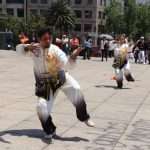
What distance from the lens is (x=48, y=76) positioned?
26.1ft

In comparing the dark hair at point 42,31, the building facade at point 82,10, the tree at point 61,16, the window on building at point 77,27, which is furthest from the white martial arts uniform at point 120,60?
the window on building at point 77,27

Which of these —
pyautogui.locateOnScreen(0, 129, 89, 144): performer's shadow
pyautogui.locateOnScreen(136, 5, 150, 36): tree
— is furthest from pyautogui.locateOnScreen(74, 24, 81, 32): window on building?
pyautogui.locateOnScreen(0, 129, 89, 144): performer's shadow

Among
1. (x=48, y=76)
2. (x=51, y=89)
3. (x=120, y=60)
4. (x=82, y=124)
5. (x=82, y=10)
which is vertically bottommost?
(x=82, y=124)

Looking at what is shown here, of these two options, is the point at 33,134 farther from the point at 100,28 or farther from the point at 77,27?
the point at 77,27

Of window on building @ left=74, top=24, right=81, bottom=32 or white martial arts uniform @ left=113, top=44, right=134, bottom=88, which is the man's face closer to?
white martial arts uniform @ left=113, top=44, right=134, bottom=88

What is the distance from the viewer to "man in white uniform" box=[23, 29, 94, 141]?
25.9 feet

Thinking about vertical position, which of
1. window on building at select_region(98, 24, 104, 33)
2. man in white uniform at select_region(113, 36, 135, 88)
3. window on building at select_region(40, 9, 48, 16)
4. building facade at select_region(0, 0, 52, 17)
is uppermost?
building facade at select_region(0, 0, 52, 17)

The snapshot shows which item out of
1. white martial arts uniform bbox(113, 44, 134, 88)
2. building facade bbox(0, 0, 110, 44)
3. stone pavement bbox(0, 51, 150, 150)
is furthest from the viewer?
building facade bbox(0, 0, 110, 44)

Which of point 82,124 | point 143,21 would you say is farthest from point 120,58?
point 143,21

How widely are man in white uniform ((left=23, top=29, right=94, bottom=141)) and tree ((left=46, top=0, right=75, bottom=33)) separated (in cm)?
9540

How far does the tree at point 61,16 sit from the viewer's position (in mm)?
103725

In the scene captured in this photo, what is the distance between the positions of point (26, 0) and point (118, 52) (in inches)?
4100

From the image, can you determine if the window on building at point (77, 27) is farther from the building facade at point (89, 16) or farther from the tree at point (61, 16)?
the tree at point (61, 16)

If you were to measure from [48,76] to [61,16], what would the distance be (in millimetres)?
97178
